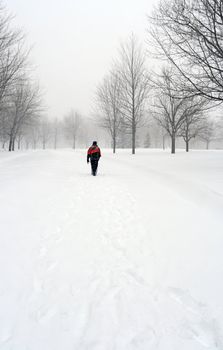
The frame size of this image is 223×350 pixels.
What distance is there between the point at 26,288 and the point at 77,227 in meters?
1.92

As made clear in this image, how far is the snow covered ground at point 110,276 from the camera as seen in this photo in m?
2.13

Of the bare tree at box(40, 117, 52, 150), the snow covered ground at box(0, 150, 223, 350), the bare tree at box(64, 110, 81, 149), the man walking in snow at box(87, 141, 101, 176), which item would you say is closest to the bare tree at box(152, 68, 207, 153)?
the man walking in snow at box(87, 141, 101, 176)

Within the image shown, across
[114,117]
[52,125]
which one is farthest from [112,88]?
[52,125]

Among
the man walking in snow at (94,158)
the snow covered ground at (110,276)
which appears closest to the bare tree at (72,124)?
the man walking in snow at (94,158)

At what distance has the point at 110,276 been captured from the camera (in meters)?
3.01

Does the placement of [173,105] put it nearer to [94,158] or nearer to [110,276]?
[94,158]

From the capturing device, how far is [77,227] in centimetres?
462

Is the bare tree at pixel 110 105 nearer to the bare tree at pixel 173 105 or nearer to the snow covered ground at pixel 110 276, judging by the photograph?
the bare tree at pixel 173 105

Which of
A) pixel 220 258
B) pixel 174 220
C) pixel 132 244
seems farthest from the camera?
pixel 174 220

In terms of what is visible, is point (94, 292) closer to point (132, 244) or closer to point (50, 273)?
point (50, 273)

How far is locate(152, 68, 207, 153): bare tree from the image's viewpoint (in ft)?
36.3

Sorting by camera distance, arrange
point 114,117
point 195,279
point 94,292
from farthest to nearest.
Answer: point 114,117 → point 195,279 → point 94,292

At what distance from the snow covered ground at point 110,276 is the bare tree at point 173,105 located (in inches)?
279

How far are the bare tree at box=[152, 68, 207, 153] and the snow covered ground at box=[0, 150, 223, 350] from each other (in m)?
7.08
